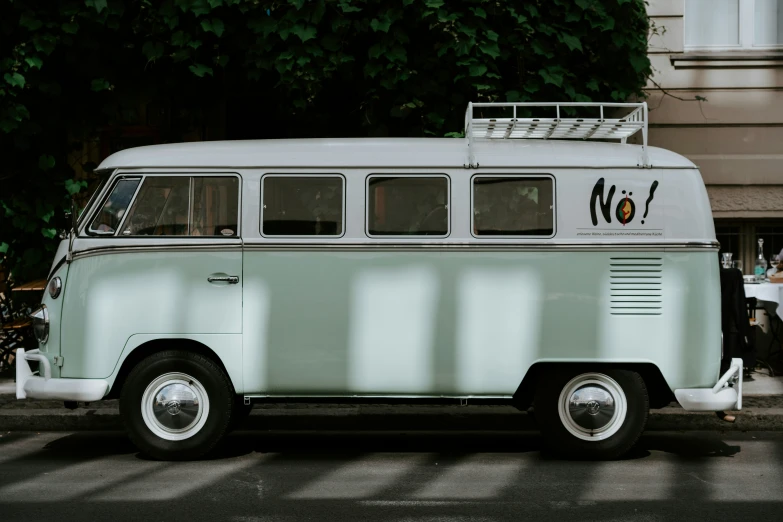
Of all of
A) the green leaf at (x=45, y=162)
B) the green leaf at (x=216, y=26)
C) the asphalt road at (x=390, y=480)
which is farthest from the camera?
the green leaf at (x=45, y=162)

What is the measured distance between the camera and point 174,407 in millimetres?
7453

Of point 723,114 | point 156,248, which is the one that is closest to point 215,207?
point 156,248

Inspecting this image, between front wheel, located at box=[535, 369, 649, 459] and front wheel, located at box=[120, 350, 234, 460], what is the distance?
2.36 meters

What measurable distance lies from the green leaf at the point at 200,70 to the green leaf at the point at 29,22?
1.61 m

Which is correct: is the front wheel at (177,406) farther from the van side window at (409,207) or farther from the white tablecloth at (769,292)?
the white tablecloth at (769,292)

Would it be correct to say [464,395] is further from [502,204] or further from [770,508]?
[770,508]

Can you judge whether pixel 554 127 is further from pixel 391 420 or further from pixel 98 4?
pixel 98 4

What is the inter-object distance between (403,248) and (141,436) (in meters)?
2.36

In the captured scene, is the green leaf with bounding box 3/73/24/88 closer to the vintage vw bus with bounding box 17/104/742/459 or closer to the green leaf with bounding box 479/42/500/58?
the vintage vw bus with bounding box 17/104/742/459

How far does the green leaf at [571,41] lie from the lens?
10.8 metres

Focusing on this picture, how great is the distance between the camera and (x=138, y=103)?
11555 millimetres

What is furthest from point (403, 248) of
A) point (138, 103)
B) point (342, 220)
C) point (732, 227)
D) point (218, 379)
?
point (732, 227)

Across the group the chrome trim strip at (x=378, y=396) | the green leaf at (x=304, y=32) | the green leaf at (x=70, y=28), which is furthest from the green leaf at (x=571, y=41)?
the green leaf at (x=70, y=28)

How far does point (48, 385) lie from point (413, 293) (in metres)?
2.76
